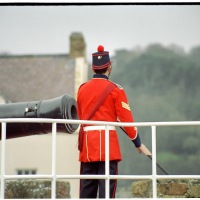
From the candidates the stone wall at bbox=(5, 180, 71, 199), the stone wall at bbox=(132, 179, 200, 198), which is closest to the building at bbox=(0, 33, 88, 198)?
the stone wall at bbox=(5, 180, 71, 199)

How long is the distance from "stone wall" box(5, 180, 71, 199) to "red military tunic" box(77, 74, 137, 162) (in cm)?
105

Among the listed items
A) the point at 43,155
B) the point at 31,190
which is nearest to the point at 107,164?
the point at 31,190

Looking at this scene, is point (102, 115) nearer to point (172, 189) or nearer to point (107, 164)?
point (107, 164)

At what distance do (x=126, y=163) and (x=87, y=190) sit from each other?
18757mm

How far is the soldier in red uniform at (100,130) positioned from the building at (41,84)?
19941 mm

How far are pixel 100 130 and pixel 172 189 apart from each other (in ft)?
3.80

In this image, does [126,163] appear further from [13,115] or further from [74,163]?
[13,115]

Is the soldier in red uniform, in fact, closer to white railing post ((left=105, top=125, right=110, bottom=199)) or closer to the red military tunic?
the red military tunic

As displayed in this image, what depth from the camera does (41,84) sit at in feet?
102

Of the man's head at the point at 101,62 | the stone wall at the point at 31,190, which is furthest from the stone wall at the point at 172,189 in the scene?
the man's head at the point at 101,62

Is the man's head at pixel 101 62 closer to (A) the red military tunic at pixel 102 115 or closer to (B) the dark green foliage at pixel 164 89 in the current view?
(A) the red military tunic at pixel 102 115

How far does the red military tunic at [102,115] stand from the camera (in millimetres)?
6031

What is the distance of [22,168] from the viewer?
28266 mm

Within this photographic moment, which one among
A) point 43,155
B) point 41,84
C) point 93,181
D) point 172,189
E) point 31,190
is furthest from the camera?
point 41,84
